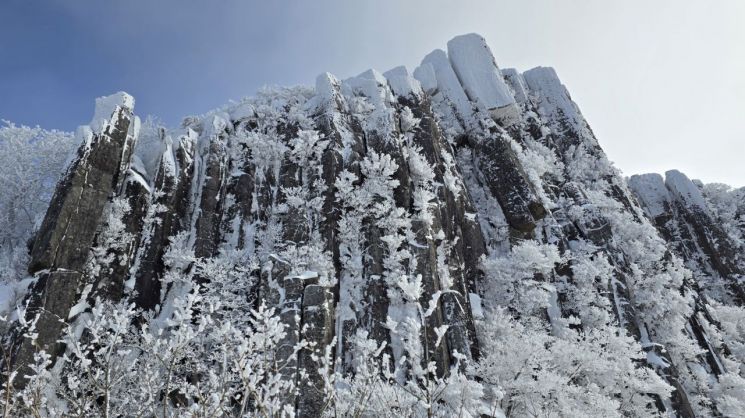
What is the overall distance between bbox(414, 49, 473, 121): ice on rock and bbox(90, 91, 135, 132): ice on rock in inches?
1199

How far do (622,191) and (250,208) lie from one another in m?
41.0

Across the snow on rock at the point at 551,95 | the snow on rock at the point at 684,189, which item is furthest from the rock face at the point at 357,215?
the snow on rock at the point at 684,189

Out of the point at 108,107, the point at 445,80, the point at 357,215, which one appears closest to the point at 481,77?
the point at 445,80

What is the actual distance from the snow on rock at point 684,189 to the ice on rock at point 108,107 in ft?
226

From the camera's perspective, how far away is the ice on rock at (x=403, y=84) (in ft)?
132

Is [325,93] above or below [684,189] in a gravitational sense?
above

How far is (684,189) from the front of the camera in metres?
57.2

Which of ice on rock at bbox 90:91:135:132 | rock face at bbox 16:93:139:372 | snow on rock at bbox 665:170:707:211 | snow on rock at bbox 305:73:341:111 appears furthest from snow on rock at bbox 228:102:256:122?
snow on rock at bbox 665:170:707:211

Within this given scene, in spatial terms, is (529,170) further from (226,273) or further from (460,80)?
(226,273)

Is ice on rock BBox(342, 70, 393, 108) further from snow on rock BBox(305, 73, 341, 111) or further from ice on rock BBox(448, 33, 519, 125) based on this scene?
ice on rock BBox(448, 33, 519, 125)

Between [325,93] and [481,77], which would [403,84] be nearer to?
[325,93]

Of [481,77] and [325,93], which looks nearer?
[325,93]

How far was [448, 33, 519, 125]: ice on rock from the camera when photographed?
44.1 meters

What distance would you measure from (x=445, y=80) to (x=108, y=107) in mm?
34005
